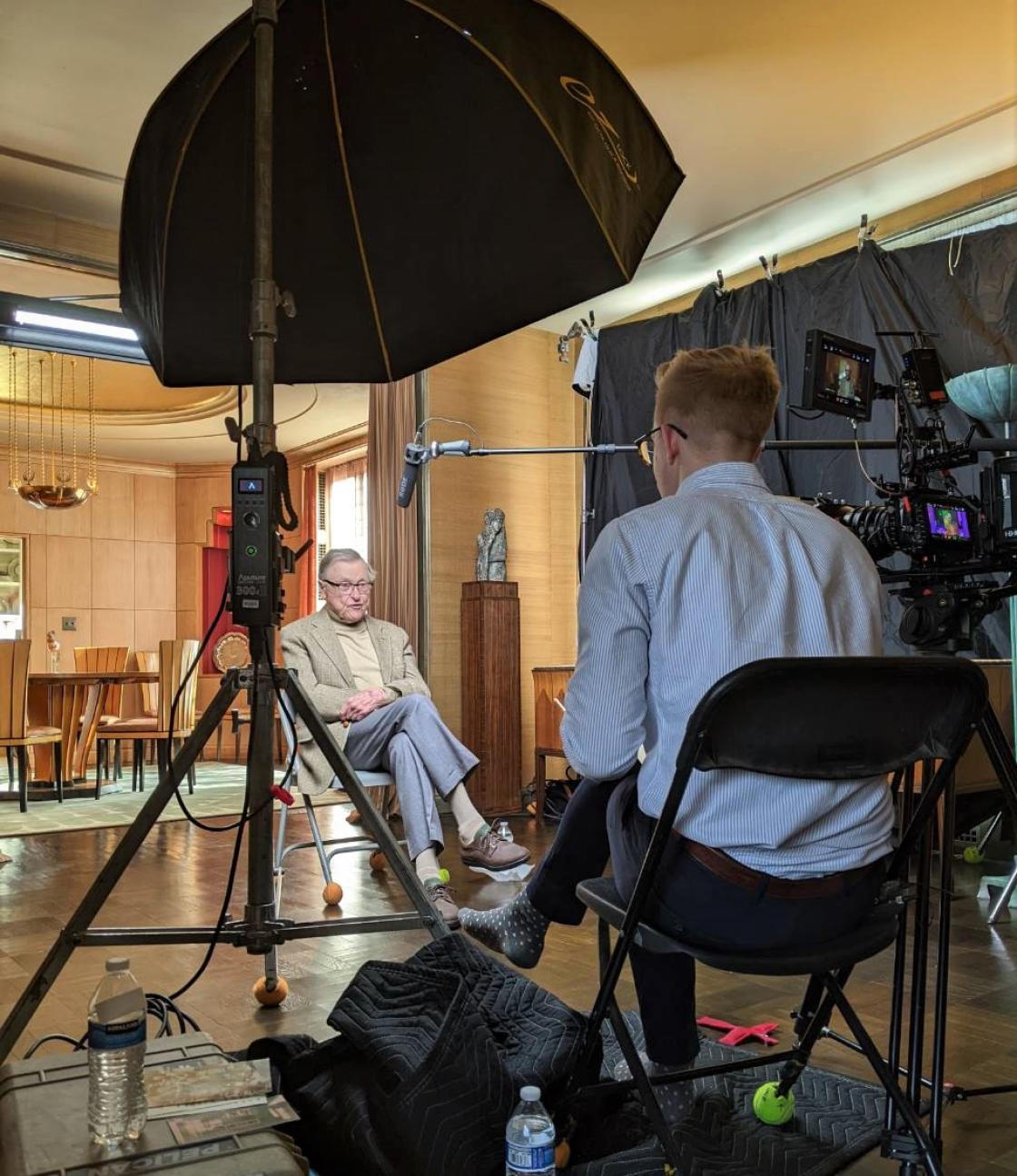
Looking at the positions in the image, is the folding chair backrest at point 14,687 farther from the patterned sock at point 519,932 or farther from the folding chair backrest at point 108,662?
the patterned sock at point 519,932

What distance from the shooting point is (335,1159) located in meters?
1.54

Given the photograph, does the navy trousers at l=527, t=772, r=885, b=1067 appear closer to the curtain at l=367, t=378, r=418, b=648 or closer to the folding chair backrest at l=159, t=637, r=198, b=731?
the curtain at l=367, t=378, r=418, b=648

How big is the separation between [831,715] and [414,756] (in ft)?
7.40

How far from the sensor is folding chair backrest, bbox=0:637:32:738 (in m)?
5.87

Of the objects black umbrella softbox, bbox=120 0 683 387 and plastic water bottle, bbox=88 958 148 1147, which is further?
black umbrella softbox, bbox=120 0 683 387

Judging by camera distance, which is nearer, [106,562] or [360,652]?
[360,652]

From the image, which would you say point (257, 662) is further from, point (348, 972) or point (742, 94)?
point (742, 94)

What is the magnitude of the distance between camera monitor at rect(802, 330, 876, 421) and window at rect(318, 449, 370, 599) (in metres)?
6.42

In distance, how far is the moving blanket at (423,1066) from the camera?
144cm

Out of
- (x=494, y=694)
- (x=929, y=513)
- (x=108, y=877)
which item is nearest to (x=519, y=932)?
(x=108, y=877)

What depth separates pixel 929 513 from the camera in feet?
9.83

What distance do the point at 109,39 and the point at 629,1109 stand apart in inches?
152

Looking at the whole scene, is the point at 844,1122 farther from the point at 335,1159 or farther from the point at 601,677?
the point at 601,677

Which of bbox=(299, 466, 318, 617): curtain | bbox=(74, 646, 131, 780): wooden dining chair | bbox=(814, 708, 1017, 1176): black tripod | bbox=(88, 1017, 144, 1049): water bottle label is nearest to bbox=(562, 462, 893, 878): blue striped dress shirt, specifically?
bbox=(814, 708, 1017, 1176): black tripod
